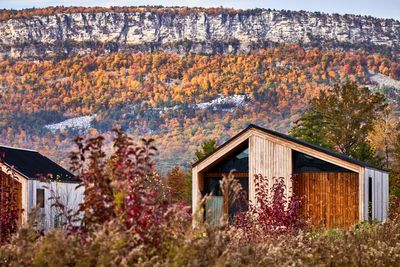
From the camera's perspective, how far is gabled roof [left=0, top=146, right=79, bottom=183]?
44188 mm

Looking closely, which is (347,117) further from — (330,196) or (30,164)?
(330,196)

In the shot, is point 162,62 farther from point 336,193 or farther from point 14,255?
point 14,255

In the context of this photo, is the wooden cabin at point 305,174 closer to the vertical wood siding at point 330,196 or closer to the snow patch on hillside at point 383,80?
the vertical wood siding at point 330,196

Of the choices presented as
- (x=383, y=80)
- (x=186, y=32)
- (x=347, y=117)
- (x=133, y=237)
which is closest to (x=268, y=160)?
(x=133, y=237)

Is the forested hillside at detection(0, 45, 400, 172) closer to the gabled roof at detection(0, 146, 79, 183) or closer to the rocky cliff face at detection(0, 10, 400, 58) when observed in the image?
the rocky cliff face at detection(0, 10, 400, 58)

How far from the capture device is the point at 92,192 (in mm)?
10391

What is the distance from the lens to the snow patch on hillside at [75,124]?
520 ft

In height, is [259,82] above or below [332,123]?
above

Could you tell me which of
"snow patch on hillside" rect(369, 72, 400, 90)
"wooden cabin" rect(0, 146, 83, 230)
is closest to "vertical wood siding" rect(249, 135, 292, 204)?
"wooden cabin" rect(0, 146, 83, 230)

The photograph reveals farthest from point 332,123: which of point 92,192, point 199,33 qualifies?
point 199,33

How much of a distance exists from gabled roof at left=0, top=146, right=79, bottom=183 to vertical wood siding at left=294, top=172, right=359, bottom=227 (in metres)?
12.7

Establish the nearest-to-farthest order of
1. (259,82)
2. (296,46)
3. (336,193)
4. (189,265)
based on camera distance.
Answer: (189,265), (336,193), (259,82), (296,46)

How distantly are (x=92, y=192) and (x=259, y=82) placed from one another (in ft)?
483

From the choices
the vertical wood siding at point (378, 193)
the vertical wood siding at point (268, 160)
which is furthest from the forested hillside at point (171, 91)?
the vertical wood siding at point (268, 160)
